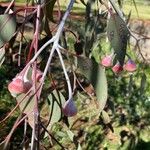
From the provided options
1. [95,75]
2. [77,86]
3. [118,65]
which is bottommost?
[77,86]

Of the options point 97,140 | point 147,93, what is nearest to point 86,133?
point 97,140

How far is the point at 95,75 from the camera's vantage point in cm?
94

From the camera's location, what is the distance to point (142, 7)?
32.1 ft

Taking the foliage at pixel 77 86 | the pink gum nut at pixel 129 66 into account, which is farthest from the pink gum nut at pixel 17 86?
the pink gum nut at pixel 129 66

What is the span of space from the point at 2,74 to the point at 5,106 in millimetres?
621

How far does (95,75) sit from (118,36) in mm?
81

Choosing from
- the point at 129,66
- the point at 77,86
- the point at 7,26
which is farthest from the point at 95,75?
the point at 77,86

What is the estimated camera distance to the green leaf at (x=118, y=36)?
904 millimetres

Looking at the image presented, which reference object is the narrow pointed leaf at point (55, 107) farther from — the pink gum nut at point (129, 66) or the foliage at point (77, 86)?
the pink gum nut at point (129, 66)

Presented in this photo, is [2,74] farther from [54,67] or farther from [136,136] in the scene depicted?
[136,136]

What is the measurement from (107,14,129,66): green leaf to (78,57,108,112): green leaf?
5 cm

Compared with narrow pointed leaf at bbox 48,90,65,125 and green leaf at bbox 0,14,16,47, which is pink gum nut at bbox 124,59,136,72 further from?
green leaf at bbox 0,14,16,47

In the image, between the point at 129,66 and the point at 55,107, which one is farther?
the point at 129,66

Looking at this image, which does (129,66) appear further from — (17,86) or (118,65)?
(17,86)
